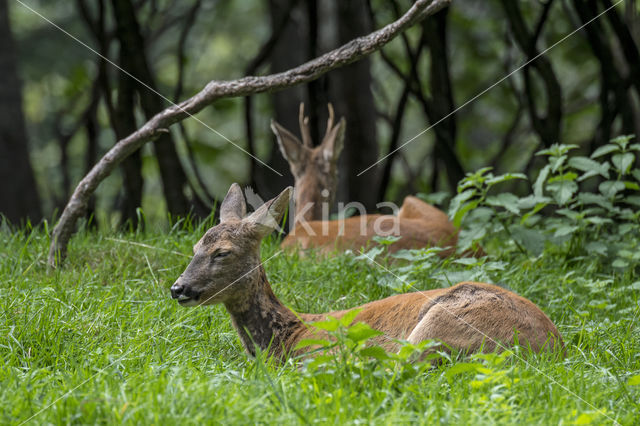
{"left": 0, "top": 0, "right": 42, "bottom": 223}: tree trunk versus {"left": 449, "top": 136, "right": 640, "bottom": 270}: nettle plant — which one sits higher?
{"left": 0, "top": 0, "right": 42, "bottom": 223}: tree trunk

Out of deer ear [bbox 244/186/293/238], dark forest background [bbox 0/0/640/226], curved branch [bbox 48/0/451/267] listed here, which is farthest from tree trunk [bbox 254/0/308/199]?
deer ear [bbox 244/186/293/238]

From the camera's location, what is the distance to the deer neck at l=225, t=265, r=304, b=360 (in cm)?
414

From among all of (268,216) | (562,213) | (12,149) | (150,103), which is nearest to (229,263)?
(268,216)

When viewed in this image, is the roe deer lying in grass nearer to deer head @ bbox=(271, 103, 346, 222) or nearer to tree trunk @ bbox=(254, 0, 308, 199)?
deer head @ bbox=(271, 103, 346, 222)

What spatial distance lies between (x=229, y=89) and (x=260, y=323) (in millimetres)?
1594

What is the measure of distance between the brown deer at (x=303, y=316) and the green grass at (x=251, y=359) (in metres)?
0.18

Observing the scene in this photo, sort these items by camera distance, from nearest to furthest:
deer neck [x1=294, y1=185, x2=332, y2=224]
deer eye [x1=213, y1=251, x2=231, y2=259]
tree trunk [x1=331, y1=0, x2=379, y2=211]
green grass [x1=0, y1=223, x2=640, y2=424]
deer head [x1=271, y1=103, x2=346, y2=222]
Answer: green grass [x1=0, y1=223, x2=640, y2=424], deer eye [x1=213, y1=251, x2=231, y2=259], deer neck [x1=294, y1=185, x2=332, y2=224], deer head [x1=271, y1=103, x2=346, y2=222], tree trunk [x1=331, y1=0, x2=379, y2=211]

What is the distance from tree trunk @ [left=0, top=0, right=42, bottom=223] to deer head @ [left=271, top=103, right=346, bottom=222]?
305 centimetres

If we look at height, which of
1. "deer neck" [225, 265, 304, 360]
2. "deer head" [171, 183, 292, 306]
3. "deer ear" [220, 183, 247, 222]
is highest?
"deer ear" [220, 183, 247, 222]

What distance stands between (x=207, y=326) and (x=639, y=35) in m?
6.40

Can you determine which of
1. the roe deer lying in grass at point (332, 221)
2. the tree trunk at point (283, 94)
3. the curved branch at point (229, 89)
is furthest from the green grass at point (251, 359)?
the tree trunk at point (283, 94)

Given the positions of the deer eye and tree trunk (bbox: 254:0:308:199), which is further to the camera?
tree trunk (bbox: 254:0:308:199)

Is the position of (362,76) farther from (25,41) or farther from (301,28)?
(25,41)

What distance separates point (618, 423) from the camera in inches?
114
